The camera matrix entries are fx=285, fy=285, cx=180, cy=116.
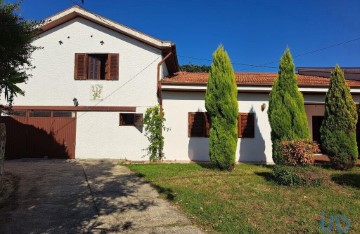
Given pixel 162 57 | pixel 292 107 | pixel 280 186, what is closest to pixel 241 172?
pixel 280 186

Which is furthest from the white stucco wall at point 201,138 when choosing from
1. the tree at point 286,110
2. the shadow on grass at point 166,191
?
the shadow on grass at point 166,191

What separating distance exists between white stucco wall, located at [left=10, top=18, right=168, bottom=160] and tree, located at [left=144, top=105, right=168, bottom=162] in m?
0.37

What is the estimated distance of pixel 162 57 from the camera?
42.2ft

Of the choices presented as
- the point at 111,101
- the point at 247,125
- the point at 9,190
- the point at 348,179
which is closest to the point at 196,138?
the point at 247,125

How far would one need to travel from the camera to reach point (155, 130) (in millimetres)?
12164

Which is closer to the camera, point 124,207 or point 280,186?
point 124,207

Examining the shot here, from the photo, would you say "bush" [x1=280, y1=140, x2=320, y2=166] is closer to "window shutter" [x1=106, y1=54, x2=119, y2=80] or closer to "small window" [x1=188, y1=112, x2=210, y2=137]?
"small window" [x1=188, y1=112, x2=210, y2=137]

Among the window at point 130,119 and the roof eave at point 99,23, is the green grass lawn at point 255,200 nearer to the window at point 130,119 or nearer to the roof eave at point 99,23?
the window at point 130,119

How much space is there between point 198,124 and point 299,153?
5.26 m

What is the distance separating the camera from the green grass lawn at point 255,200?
16.0ft

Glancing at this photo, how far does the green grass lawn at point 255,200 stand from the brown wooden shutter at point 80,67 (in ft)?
20.6

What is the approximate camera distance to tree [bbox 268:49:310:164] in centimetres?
944

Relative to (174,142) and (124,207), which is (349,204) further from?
(174,142)

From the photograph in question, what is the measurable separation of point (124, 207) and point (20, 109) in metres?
9.38
